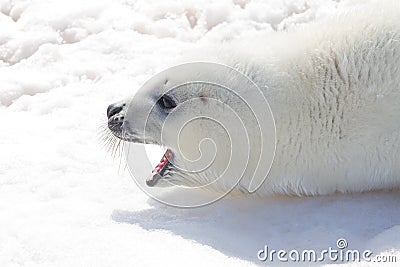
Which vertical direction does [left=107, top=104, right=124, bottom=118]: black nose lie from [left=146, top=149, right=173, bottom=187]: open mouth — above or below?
above

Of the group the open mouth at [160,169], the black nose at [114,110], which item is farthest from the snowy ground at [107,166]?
the black nose at [114,110]

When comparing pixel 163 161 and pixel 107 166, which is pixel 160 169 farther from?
pixel 107 166

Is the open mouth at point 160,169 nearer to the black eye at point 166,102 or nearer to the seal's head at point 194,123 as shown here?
the seal's head at point 194,123

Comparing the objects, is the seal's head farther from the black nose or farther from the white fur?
the white fur

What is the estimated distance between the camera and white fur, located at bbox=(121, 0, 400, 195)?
3154 millimetres

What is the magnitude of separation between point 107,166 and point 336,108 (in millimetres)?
1300

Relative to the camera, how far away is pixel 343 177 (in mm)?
3258

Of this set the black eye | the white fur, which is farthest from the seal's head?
the white fur

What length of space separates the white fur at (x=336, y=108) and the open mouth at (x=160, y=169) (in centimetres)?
38

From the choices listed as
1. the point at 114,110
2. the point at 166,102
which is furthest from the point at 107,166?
the point at 166,102

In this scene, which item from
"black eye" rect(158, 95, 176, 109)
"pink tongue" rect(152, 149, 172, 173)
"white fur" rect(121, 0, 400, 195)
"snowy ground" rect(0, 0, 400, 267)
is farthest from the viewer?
"pink tongue" rect(152, 149, 172, 173)

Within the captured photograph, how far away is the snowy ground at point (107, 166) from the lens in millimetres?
2926

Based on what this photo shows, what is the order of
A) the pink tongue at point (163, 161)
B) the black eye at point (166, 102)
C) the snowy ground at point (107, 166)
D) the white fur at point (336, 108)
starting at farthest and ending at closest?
the pink tongue at point (163, 161) < the black eye at point (166, 102) < the white fur at point (336, 108) < the snowy ground at point (107, 166)

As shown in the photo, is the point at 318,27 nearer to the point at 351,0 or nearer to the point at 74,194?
the point at 74,194
